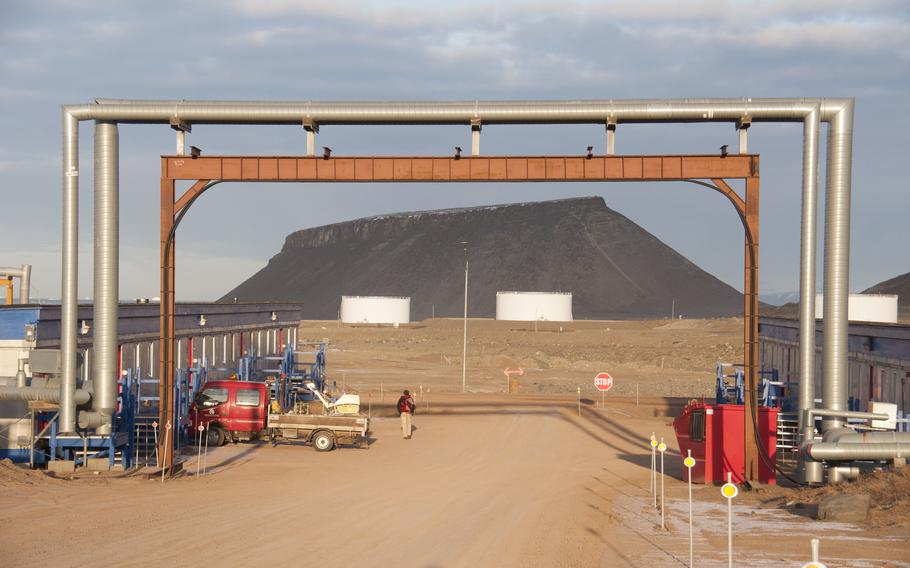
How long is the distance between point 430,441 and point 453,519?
14.6 meters

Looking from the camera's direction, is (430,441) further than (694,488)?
Yes

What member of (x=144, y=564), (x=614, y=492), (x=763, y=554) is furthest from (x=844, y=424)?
(x=144, y=564)

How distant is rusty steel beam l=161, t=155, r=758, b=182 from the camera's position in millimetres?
25766

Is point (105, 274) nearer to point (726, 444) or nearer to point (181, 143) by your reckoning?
point (181, 143)

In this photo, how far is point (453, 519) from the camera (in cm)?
1923

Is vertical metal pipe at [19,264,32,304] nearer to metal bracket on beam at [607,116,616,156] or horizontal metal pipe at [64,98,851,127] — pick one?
horizontal metal pipe at [64,98,851,127]

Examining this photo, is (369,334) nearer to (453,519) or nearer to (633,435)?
(633,435)

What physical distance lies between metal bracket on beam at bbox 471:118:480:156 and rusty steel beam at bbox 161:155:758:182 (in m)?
0.19

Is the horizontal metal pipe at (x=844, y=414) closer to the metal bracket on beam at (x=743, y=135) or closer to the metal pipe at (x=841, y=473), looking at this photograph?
the metal pipe at (x=841, y=473)

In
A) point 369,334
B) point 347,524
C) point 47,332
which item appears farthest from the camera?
point 369,334

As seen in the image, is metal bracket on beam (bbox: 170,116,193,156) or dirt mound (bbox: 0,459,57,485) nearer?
dirt mound (bbox: 0,459,57,485)

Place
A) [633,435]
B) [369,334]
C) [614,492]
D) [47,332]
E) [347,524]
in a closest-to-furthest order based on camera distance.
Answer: [347,524]
[614,492]
[47,332]
[633,435]
[369,334]

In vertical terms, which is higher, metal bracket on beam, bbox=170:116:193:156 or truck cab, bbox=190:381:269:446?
metal bracket on beam, bbox=170:116:193:156

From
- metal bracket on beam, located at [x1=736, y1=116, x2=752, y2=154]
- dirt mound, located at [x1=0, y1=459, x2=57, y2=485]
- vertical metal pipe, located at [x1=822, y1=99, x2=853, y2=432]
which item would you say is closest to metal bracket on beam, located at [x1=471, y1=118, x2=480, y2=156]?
metal bracket on beam, located at [x1=736, y1=116, x2=752, y2=154]
